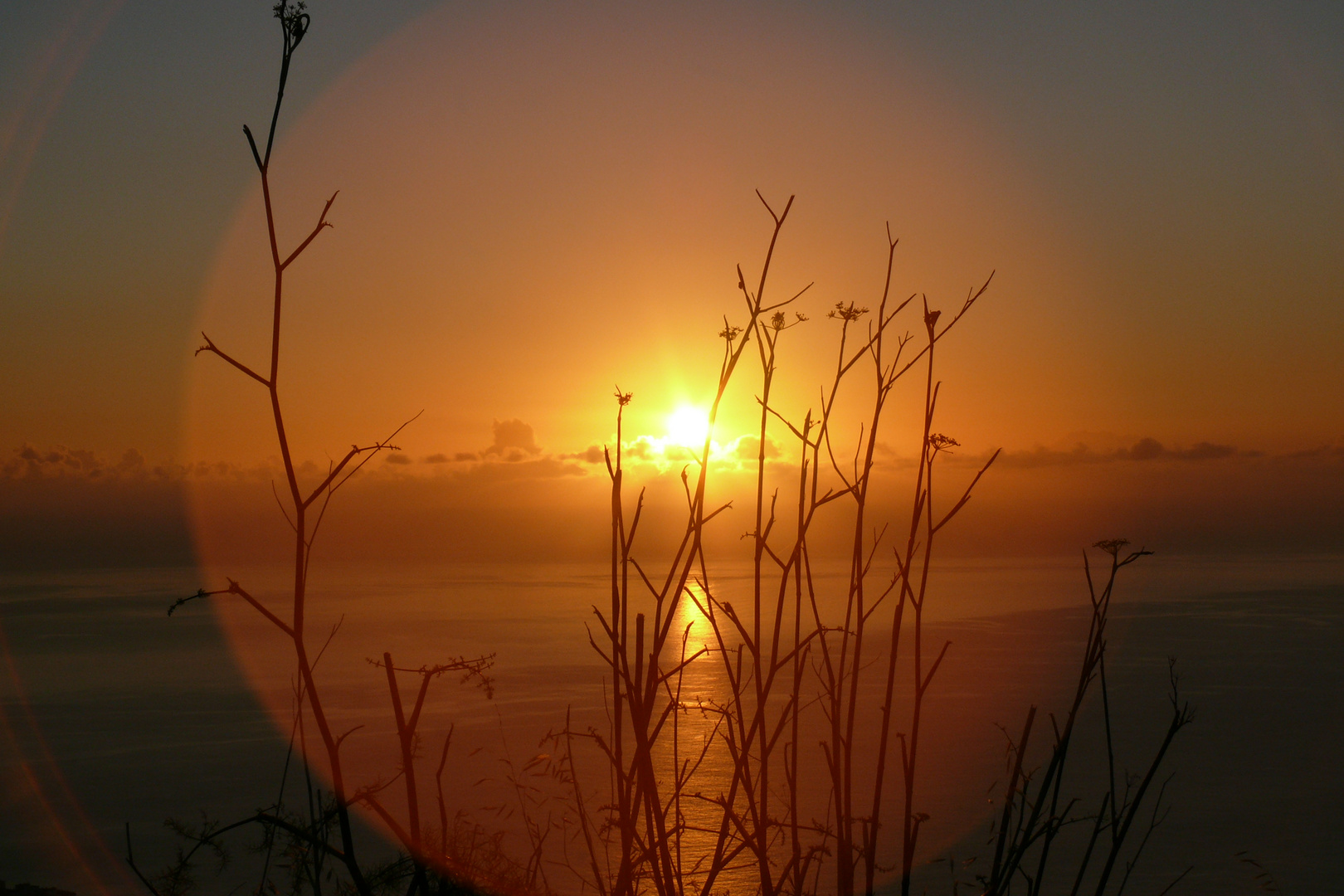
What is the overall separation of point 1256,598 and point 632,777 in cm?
5250

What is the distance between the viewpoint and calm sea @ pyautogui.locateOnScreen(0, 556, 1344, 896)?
11.5 meters

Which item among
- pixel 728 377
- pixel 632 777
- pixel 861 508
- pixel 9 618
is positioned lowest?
pixel 9 618

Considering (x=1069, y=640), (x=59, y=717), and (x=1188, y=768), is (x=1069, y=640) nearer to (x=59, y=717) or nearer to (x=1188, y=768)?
(x=1188, y=768)

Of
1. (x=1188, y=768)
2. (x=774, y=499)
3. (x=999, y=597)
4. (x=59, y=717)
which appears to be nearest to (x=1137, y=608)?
(x=999, y=597)

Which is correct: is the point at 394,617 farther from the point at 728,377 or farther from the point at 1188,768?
the point at 728,377

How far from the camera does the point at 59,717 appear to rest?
18.9m

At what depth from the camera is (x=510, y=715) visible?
1761cm

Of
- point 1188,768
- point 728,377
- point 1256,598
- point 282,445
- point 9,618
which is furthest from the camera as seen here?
point 1256,598

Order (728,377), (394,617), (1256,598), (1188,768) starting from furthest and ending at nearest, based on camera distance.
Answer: (1256,598)
(394,617)
(1188,768)
(728,377)

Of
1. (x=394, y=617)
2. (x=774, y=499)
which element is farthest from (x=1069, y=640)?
(x=774, y=499)

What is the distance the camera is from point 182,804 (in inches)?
507

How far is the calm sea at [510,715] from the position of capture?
1155 cm

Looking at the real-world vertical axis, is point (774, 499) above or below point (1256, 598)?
above

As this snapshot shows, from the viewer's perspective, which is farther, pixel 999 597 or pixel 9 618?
pixel 999 597
